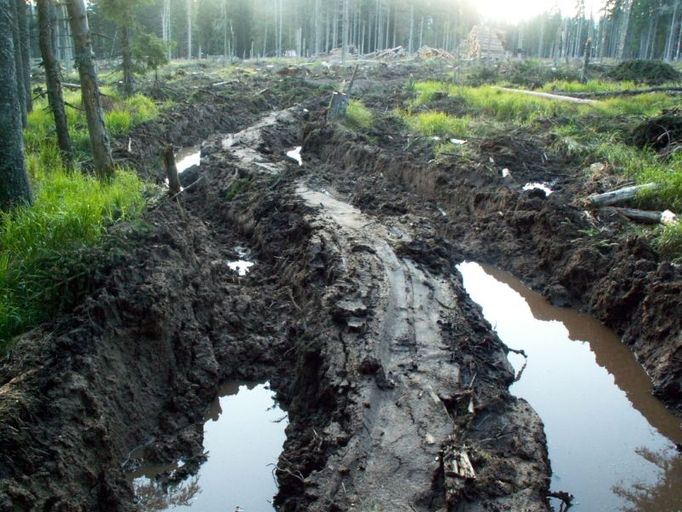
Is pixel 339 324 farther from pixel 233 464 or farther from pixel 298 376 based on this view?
pixel 233 464

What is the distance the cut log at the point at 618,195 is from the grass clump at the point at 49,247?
26.0 ft

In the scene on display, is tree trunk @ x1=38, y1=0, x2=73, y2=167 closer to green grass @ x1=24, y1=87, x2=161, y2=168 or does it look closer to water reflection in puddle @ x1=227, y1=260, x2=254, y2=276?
green grass @ x1=24, y1=87, x2=161, y2=168

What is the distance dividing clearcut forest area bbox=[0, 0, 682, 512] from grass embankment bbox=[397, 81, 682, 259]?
119 mm

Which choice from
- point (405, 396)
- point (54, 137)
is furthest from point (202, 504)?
point (54, 137)

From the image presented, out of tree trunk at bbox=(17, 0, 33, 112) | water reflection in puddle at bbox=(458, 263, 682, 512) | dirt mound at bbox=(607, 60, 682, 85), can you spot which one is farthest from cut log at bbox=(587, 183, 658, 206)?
dirt mound at bbox=(607, 60, 682, 85)

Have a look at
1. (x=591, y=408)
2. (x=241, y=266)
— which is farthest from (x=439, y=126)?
(x=591, y=408)

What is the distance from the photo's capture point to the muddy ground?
441 cm

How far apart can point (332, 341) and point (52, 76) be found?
327 inches

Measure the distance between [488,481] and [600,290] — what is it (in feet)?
16.9

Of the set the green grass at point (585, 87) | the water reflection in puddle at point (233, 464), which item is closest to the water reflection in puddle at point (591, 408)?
the water reflection in puddle at point (233, 464)

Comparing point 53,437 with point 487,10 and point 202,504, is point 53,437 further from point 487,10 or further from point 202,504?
point 487,10

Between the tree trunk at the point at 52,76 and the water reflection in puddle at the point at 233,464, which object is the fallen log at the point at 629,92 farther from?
the water reflection in puddle at the point at 233,464

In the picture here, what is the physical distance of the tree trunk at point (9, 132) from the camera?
652 centimetres

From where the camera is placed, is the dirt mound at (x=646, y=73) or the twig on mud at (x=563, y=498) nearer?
the twig on mud at (x=563, y=498)
